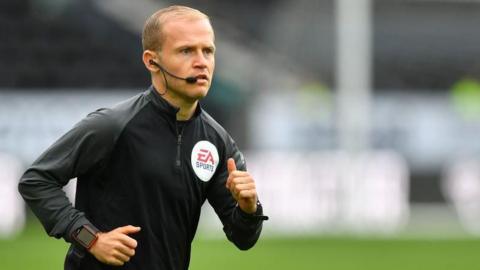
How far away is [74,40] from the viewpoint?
19188mm

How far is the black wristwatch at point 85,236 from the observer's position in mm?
4750

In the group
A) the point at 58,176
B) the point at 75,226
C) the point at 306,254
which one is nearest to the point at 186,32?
the point at 58,176

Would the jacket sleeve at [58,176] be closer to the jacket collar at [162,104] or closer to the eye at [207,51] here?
the jacket collar at [162,104]

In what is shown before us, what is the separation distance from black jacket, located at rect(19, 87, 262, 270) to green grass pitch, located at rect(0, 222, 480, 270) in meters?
6.59

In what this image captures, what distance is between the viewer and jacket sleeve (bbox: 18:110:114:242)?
4793 millimetres

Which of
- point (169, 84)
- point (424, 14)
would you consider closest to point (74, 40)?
point (424, 14)

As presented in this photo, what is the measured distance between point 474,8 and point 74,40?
752cm

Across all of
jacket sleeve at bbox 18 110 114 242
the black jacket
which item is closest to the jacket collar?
the black jacket

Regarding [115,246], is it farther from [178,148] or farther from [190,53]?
[190,53]

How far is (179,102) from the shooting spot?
5.07 meters

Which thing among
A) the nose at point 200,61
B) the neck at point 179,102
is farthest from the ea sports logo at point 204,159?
the nose at point 200,61

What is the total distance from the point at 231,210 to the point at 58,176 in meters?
0.82

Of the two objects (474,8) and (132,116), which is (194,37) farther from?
(474,8)

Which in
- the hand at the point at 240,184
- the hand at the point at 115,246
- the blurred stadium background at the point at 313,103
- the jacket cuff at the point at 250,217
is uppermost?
the blurred stadium background at the point at 313,103
